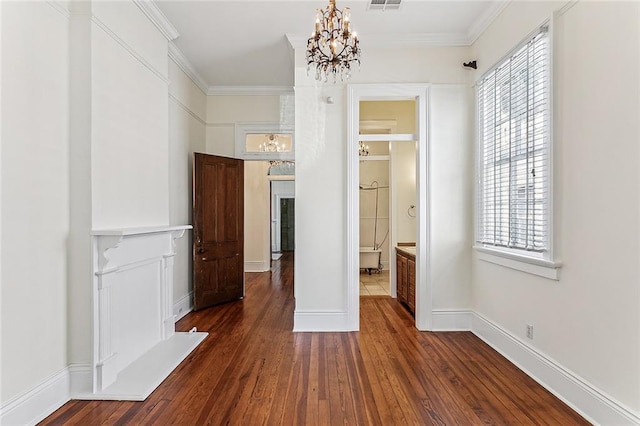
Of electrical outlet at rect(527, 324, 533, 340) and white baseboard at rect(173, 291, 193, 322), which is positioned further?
white baseboard at rect(173, 291, 193, 322)

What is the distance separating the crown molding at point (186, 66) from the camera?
4.34m

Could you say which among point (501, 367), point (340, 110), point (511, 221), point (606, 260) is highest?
point (340, 110)

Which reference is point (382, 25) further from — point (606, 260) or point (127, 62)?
point (606, 260)

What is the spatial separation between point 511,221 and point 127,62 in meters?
3.63

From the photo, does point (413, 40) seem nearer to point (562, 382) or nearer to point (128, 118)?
point (128, 118)

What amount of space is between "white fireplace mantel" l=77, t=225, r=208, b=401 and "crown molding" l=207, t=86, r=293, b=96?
2.86 m

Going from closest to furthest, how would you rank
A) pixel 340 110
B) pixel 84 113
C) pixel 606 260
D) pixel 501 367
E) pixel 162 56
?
pixel 606 260 → pixel 84 113 → pixel 501 367 → pixel 162 56 → pixel 340 110

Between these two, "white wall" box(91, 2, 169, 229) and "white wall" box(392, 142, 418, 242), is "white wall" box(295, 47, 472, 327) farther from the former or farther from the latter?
"white wall" box(392, 142, 418, 242)

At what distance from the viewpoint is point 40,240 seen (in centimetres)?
233

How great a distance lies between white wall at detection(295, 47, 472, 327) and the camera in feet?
13.4

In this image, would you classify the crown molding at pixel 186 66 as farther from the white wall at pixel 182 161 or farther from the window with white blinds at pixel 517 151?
the window with white blinds at pixel 517 151

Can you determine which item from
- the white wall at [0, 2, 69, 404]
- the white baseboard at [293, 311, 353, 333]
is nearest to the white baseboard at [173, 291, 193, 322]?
the white baseboard at [293, 311, 353, 333]

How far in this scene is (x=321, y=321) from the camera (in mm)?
4082

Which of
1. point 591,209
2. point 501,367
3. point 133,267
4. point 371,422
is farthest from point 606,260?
point 133,267
